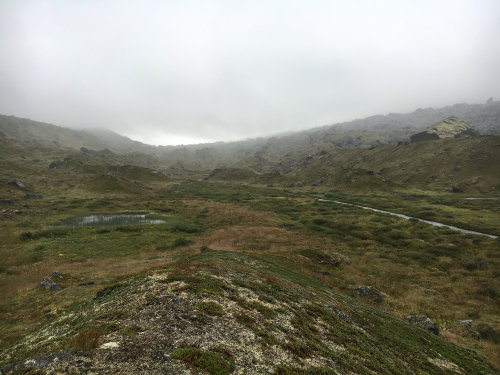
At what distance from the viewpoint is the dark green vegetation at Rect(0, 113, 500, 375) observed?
12.7 meters

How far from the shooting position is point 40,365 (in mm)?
9898

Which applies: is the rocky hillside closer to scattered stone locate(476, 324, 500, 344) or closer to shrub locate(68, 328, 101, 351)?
shrub locate(68, 328, 101, 351)

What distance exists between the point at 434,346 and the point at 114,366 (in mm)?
26414

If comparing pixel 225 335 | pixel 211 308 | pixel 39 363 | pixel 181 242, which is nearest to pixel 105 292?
pixel 211 308

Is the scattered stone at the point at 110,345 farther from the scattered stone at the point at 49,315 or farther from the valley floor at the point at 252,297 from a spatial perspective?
the scattered stone at the point at 49,315

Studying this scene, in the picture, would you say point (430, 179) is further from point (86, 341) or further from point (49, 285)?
point (86, 341)

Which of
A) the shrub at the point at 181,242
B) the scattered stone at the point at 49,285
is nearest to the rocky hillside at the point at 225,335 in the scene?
the scattered stone at the point at 49,285

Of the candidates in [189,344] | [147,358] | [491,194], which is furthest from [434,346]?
[491,194]

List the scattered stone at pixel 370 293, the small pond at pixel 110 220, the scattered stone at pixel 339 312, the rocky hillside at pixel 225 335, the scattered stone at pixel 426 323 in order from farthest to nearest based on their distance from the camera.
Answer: the small pond at pixel 110 220 < the scattered stone at pixel 370 293 < the scattered stone at pixel 426 323 < the scattered stone at pixel 339 312 < the rocky hillside at pixel 225 335

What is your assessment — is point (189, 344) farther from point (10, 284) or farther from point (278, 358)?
point (10, 284)

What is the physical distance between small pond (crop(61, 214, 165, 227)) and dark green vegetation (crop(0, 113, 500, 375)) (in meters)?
4.81

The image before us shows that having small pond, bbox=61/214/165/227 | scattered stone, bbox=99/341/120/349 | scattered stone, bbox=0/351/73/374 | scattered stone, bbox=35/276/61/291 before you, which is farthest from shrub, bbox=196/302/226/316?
small pond, bbox=61/214/165/227

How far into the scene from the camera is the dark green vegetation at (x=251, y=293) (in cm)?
1270

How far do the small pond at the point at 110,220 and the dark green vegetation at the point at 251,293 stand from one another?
15.8 feet
